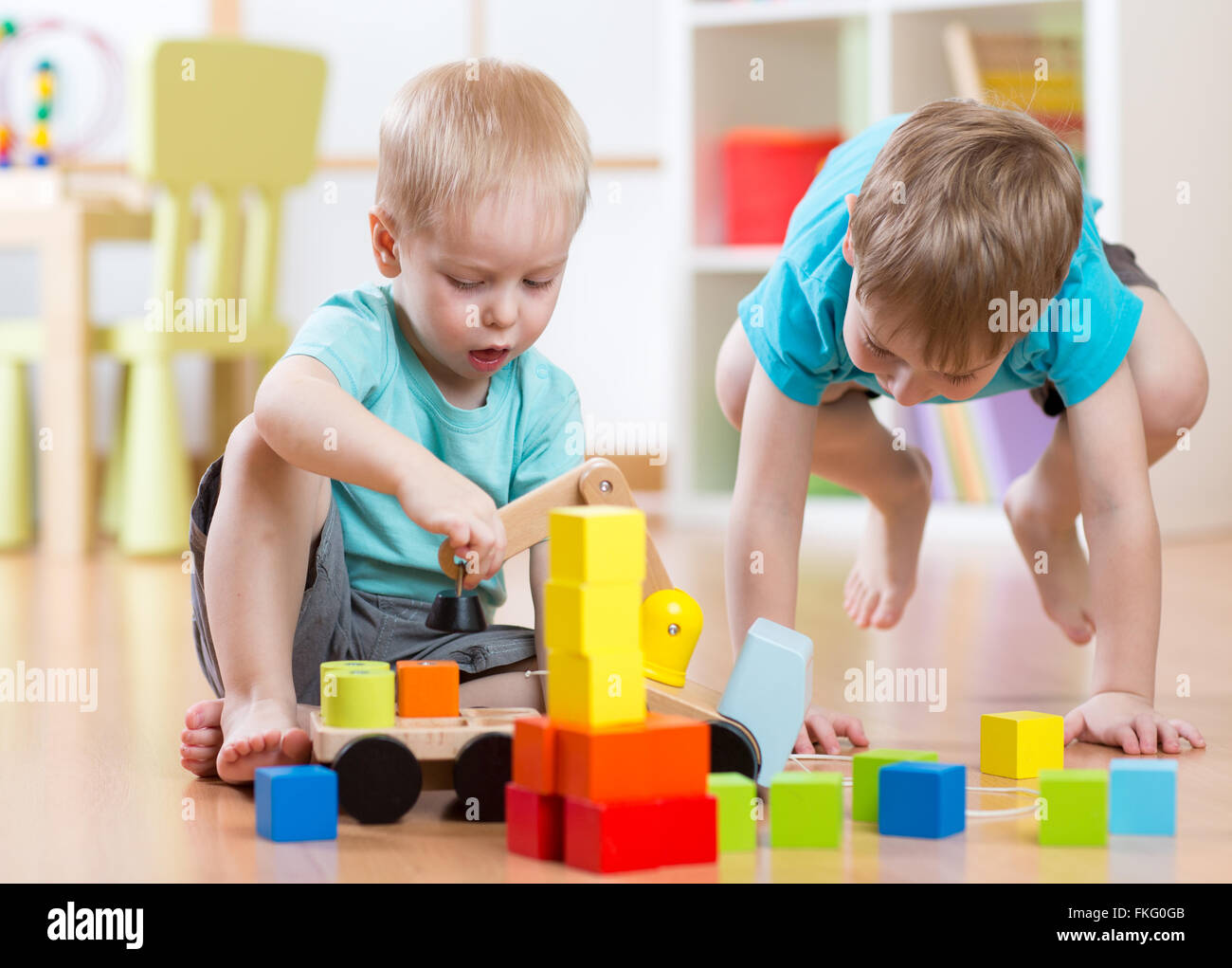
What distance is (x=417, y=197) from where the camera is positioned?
0.98 meters

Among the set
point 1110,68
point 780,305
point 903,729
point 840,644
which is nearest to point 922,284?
point 780,305

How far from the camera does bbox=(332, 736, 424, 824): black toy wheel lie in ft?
2.71

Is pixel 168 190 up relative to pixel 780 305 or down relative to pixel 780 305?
up

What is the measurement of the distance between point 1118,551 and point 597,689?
0.53 meters

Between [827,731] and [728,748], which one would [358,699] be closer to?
[728,748]

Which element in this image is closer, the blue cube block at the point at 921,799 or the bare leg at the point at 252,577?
the blue cube block at the point at 921,799

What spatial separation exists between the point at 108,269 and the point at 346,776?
2.55 meters

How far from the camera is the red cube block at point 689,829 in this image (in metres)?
0.73

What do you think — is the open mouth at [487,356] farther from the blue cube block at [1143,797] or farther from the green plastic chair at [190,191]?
the green plastic chair at [190,191]

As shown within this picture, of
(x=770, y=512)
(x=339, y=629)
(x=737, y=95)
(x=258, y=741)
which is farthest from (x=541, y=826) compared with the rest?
(x=737, y=95)

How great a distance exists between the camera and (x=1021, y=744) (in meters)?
0.96

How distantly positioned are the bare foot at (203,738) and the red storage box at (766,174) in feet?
6.00

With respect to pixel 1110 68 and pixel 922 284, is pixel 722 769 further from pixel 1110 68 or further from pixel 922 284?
pixel 1110 68

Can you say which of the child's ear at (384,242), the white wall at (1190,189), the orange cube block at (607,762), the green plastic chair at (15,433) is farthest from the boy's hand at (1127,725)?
the green plastic chair at (15,433)
